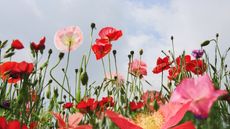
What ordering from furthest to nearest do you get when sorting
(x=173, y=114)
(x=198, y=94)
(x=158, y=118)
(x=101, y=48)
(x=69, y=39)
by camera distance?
(x=69, y=39) → (x=101, y=48) → (x=158, y=118) → (x=173, y=114) → (x=198, y=94)

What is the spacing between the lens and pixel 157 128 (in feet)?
1.90

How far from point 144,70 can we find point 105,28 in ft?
2.24

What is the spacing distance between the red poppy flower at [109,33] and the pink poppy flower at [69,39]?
11.4 inches

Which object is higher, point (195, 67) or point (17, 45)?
point (17, 45)

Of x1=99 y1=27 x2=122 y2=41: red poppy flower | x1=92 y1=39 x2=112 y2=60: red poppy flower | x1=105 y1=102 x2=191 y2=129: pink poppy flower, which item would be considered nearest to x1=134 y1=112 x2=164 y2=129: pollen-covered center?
x1=105 y1=102 x2=191 y2=129: pink poppy flower

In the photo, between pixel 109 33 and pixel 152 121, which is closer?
pixel 152 121

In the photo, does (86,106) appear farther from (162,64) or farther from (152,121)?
(152,121)

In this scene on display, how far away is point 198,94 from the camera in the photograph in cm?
35

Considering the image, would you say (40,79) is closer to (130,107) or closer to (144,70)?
(130,107)

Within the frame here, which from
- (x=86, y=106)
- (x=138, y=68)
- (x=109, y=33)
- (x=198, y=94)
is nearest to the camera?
(x=198, y=94)

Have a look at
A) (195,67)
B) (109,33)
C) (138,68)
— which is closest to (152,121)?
(109,33)

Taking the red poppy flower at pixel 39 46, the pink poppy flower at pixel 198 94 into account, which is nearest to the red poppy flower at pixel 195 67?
the red poppy flower at pixel 39 46

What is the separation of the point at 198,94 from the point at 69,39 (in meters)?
2.44

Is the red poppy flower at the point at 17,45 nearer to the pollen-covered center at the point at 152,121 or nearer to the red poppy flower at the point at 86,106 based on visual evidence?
the red poppy flower at the point at 86,106
